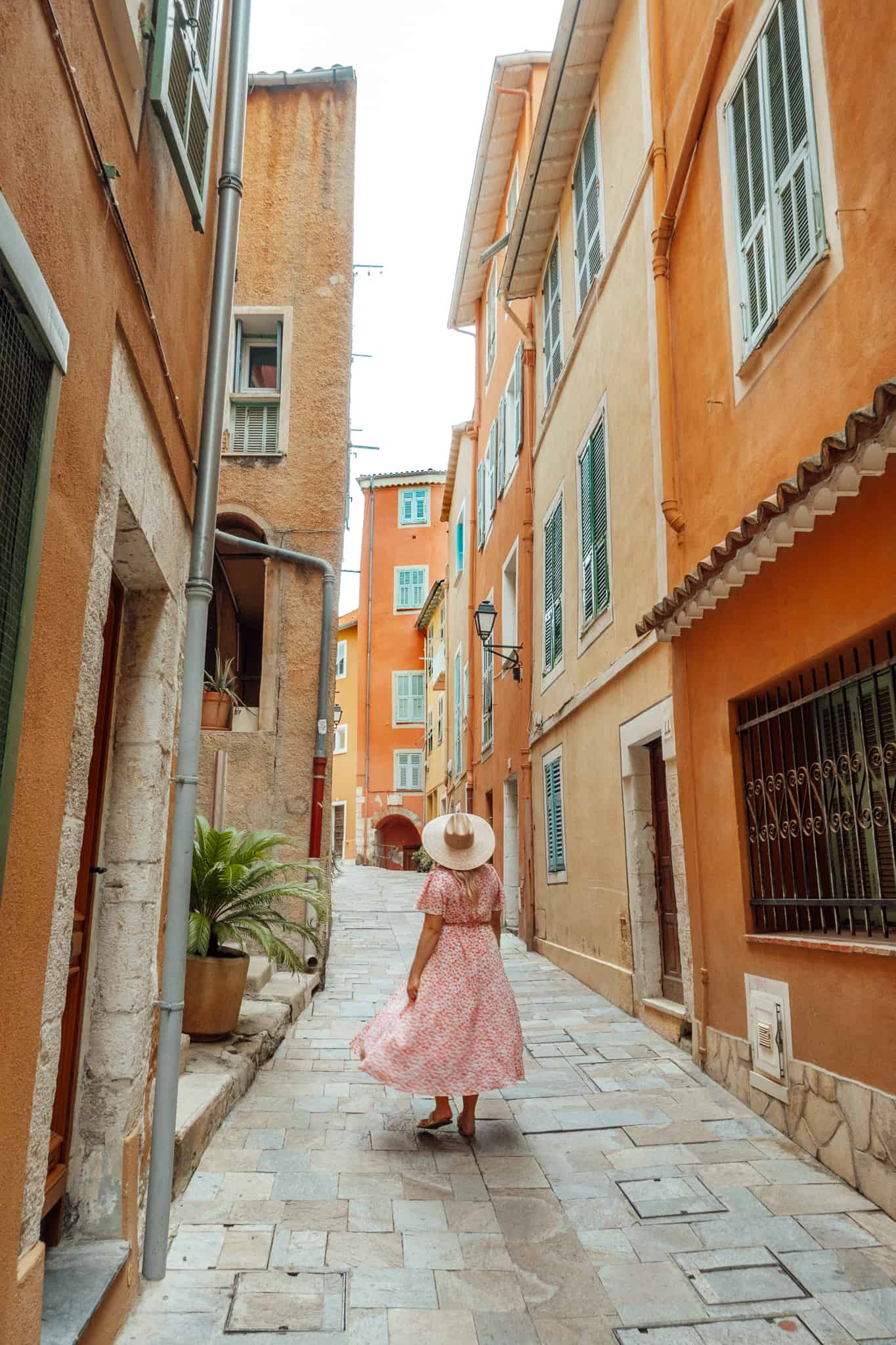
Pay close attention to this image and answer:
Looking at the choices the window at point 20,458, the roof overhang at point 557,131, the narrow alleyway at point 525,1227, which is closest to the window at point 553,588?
the roof overhang at point 557,131

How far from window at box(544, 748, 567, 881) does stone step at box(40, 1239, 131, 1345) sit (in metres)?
7.53

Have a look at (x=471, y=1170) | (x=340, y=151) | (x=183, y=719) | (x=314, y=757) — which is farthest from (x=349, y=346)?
(x=471, y=1170)

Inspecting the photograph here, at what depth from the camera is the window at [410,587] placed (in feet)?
111

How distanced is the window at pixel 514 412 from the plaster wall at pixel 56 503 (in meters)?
11.0

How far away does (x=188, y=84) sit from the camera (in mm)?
3496

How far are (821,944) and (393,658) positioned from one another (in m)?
29.4

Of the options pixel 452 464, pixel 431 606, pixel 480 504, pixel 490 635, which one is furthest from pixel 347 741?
pixel 490 635

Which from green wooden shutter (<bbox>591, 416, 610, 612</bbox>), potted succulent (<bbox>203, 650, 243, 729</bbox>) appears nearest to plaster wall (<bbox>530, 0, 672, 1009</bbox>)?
green wooden shutter (<bbox>591, 416, 610, 612</bbox>)

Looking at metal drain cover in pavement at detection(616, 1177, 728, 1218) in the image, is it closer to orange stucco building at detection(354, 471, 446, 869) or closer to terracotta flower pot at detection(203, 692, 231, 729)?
terracotta flower pot at detection(203, 692, 231, 729)

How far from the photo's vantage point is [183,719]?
3809 millimetres

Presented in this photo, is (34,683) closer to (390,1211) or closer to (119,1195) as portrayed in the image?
(119,1195)

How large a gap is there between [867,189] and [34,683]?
4060 mm

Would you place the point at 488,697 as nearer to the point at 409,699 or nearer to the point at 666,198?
the point at 666,198

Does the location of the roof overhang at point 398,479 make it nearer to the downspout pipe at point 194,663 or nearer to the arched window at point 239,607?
the arched window at point 239,607
